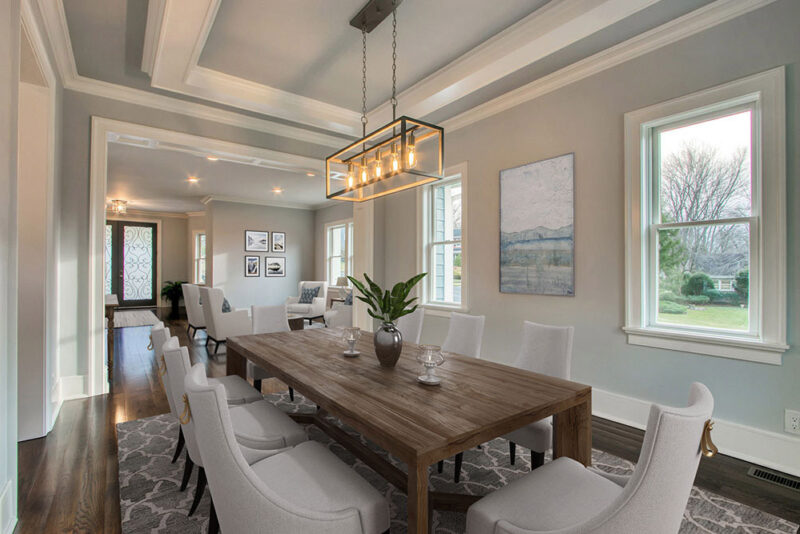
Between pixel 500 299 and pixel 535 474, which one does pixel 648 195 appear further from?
pixel 535 474

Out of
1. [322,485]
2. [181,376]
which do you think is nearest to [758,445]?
[322,485]

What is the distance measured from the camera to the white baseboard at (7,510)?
5.37 feet

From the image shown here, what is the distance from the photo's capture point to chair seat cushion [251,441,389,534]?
122cm

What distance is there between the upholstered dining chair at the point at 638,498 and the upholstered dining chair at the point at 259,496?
353 millimetres

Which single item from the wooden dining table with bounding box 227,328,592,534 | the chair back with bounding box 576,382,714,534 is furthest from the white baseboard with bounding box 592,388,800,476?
the chair back with bounding box 576,382,714,534

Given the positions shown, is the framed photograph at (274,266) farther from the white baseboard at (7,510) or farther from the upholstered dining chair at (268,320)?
the white baseboard at (7,510)

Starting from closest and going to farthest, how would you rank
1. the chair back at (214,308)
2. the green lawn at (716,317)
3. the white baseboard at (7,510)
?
the white baseboard at (7,510) < the green lawn at (716,317) < the chair back at (214,308)

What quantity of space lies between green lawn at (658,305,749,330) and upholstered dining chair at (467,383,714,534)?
1.74 m

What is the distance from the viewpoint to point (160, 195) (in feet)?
28.0

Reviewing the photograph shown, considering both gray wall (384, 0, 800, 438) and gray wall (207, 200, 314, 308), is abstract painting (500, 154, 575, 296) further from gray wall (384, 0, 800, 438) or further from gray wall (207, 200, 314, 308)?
gray wall (207, 200, 314, 308)

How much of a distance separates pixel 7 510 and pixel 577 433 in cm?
250

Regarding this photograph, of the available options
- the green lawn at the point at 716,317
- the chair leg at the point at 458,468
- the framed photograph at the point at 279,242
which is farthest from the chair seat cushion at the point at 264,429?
the framed photograph at the point at 279,242

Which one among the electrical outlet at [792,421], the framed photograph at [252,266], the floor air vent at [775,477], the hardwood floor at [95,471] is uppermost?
the framed photograph at [252,266]

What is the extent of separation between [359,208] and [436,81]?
226 cm
